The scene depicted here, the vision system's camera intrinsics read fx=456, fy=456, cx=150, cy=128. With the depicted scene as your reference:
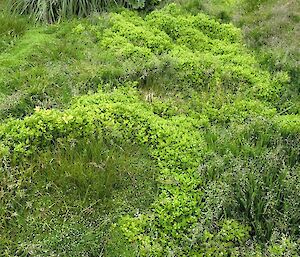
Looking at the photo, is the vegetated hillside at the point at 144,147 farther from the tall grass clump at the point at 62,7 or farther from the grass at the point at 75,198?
the tall grass clump at the point at 62,7

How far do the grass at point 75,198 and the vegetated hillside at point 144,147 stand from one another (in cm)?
1

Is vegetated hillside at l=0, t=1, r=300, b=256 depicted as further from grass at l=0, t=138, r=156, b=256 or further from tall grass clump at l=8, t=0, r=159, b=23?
tall grass clump at l=8, t=0, r=159, b=23

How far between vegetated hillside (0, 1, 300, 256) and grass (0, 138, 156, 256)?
0.01 m

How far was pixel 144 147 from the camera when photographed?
448 cm

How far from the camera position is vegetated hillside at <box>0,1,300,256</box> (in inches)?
148

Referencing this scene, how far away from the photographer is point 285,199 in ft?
12.9

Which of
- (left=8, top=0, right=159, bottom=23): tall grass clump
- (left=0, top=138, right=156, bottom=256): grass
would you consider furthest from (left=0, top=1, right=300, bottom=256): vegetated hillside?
(left=8, top=0, right=159, bottom=23): tall grass clump

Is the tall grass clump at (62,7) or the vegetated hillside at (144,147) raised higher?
the tall grass clump at (62,7)

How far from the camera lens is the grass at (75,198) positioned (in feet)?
12.1

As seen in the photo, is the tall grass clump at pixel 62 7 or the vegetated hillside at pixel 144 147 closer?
the vegetated hillside at pixel 144 147

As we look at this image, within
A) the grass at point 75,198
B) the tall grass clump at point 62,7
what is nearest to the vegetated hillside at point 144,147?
the grass at point 75,198

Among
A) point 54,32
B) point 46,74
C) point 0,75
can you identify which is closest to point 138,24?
point 54,32

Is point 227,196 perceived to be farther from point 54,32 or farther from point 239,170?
point 54,32

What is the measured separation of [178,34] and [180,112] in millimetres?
1682
